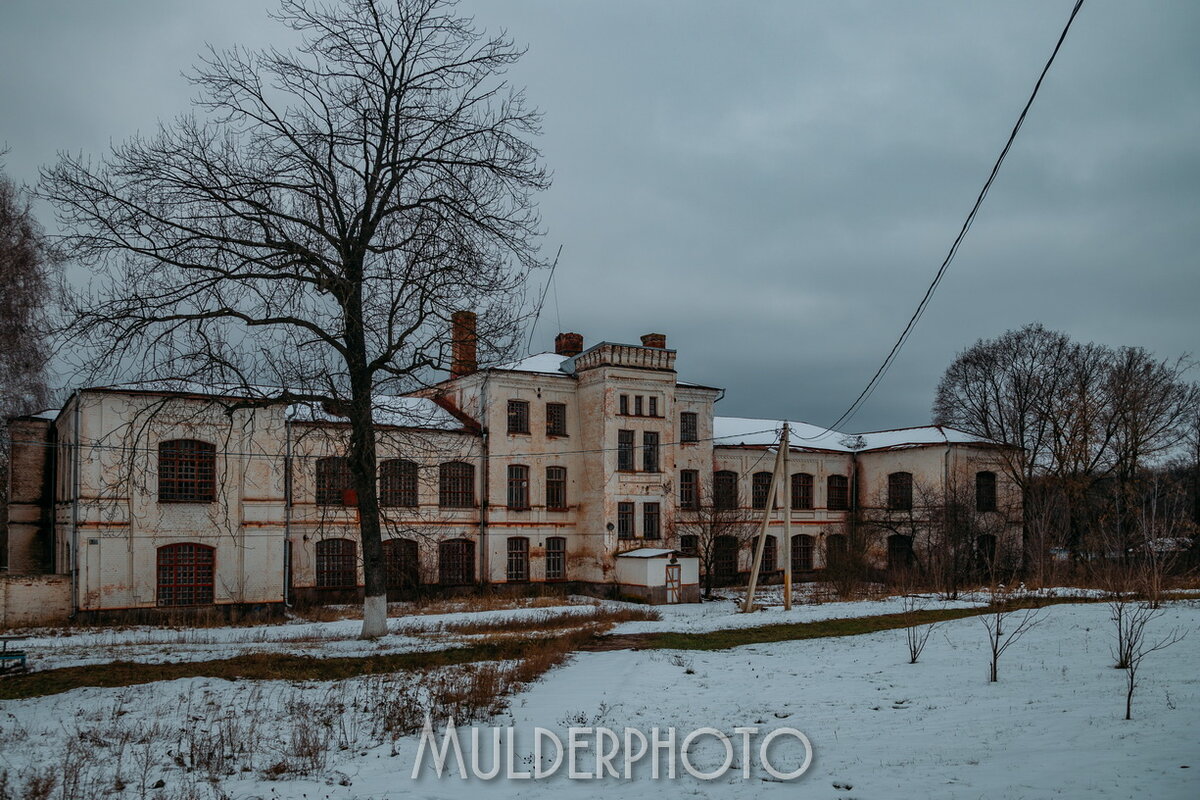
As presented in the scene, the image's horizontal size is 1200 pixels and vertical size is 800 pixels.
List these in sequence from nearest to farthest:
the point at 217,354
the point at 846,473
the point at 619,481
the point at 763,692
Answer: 1. the point at 763,692
2. the point at 217,354
3. the point at 619,481
4. the point at 846,473

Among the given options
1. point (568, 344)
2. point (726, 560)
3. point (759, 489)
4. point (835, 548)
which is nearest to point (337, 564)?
point (568, 344)

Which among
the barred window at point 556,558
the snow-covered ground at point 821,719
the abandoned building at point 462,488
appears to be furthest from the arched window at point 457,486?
the snow-covered ground at point 821,719

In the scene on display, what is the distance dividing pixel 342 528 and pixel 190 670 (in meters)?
16.4

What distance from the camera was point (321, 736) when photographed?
9.77 meters

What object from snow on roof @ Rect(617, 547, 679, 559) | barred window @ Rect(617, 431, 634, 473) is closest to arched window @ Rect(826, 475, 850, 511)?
snow on roof @ Rect(617, 547, 679, 559)

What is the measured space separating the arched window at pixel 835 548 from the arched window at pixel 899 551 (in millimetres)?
2134

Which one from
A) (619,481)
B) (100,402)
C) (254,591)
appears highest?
(100,402)

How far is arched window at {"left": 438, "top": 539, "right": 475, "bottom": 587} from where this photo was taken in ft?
106

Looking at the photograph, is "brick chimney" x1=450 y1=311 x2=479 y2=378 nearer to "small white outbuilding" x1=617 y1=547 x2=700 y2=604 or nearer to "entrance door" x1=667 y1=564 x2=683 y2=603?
"small white outbuilding" x1=617 y1=547 x2=700 y2=604

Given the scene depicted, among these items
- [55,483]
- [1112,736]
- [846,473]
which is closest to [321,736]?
[1112,736]

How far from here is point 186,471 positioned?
26375mm

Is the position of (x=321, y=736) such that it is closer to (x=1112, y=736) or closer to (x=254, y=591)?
(x=1112, y=736)

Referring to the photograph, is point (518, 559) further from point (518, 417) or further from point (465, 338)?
point (465, 338)

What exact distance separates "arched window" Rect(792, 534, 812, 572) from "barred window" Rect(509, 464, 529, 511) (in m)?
14.9
